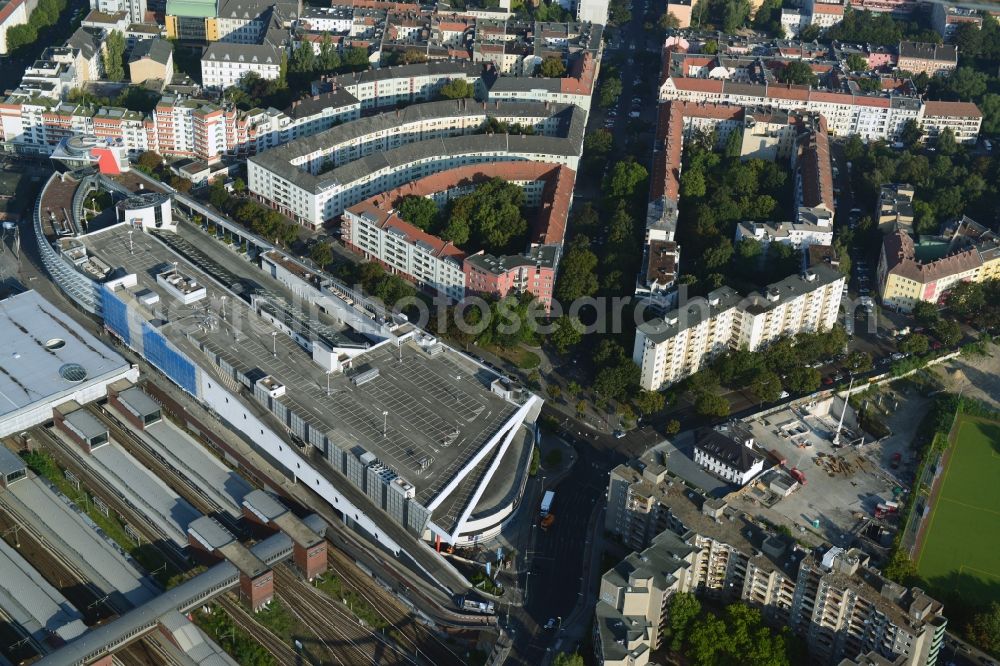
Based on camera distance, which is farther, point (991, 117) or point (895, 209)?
point (991, 117)

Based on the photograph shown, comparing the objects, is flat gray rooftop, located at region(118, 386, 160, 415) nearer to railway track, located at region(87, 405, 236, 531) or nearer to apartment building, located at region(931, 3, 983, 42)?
railway track, located at region(87, 405, 236, 531)

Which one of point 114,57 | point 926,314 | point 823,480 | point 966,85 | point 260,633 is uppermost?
point 966,85

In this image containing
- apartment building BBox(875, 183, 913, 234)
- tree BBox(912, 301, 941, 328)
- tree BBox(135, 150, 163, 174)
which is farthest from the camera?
tree BBox(135, 150, 163, 174)

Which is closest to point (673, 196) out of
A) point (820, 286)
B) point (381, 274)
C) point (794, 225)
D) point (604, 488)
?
point (794, 225)

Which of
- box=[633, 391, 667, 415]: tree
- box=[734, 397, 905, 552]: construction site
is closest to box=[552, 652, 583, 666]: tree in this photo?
box=[734, 397, 905, 552]: construction site

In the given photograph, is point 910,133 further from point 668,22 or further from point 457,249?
point 457,249

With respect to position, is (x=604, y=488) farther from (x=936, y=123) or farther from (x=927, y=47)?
(x=927, y=47)

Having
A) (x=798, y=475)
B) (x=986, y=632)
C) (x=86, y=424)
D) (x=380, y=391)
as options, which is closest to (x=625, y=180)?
(x=798, y=475)

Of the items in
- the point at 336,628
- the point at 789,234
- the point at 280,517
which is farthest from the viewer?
the point at 789,234
